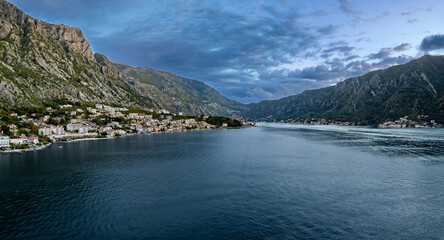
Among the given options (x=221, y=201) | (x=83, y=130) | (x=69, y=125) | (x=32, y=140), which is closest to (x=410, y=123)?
(x=221, y=201)

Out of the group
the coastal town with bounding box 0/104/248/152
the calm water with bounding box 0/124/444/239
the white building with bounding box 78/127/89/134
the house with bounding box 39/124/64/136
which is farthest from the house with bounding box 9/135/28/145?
the white building with bounding box 78/127/89/134

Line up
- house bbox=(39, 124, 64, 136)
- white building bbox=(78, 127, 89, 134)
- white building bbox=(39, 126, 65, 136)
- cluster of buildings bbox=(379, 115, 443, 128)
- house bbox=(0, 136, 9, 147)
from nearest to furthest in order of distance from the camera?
house bbox=(0, 136, 9, 147) < house bbox=(39, 124, 64, 136) < white building bbox=(39, 126, 65, 136) < white building bbox=(78, 127, 89, 134) < cluster of buildings bbox=(379, 115, 443, 128)

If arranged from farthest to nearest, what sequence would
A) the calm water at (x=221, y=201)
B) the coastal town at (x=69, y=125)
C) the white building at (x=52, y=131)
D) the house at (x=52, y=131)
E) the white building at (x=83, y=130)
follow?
the white building at (x=83, y=130)
the white building at (x=52, y=131)
the house at (x=52, y=131)
the coastal town at (x=69, y=125)
the calm water at (x=221, y=201)

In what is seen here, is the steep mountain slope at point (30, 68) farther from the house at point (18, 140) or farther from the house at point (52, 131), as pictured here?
the house at point (18, 140)

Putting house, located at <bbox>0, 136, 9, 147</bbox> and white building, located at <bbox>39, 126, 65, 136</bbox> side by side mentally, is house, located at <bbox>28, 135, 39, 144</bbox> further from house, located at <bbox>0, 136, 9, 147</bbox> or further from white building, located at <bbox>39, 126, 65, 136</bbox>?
white building, located at <bbox>39, 126, 65, 136</bbox>

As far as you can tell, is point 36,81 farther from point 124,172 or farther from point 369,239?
point 369,239

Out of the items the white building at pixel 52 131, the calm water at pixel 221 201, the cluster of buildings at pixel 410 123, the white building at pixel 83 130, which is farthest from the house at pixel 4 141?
the cluster of buildings at pixel 410 123

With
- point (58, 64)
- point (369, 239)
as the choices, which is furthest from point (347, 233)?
point (58, 64)

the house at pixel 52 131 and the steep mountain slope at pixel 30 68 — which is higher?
the steep mountain slope at pixel 30 68

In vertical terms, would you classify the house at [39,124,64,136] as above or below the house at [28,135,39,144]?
above
